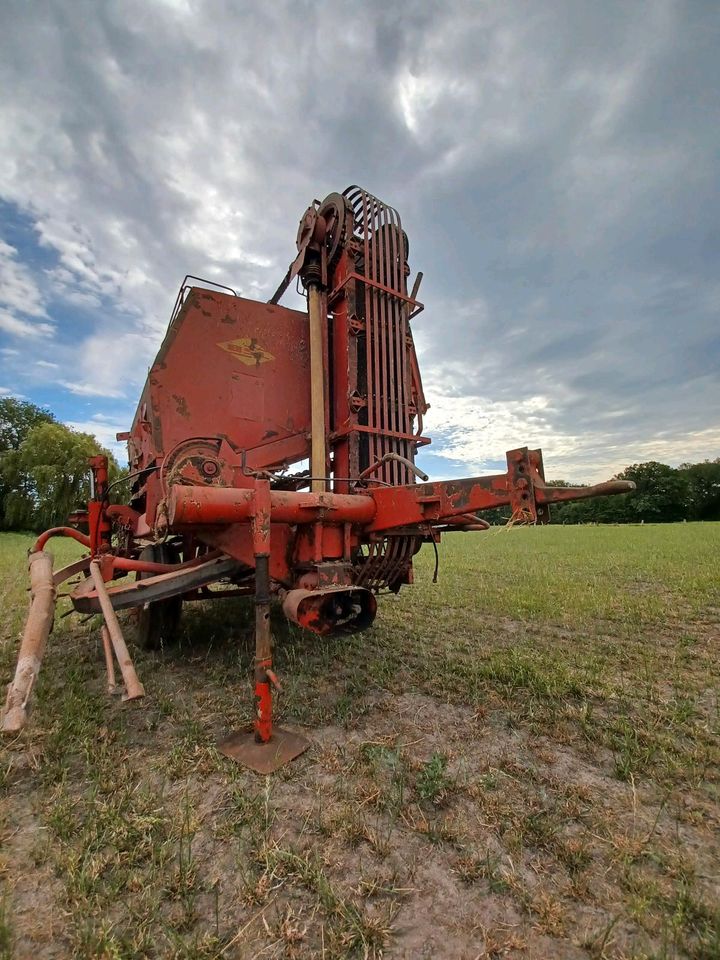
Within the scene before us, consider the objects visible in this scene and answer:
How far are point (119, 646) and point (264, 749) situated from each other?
90 centimetres

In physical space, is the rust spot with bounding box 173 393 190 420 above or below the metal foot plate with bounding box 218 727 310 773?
above

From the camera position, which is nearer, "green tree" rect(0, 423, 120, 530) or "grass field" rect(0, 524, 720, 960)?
"grass field" rect(0, 524, 720, 960)

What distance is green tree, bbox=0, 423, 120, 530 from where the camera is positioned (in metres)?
32.8

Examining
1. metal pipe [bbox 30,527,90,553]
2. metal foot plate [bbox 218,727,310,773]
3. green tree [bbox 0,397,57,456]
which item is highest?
green tree [bbox 0,397,57,456]

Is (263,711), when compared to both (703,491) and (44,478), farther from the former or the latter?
(703,491)

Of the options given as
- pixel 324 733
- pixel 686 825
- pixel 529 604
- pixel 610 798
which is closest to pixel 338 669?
pixel 324 733

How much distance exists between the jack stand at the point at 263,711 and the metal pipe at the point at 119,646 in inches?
21.6

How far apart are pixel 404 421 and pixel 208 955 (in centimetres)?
349

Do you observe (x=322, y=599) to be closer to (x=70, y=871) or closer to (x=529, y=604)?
(x=70, y=871)

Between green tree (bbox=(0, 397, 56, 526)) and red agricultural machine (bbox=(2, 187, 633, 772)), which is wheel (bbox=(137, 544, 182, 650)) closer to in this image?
red agricultural machine (bbox=(2, 187, 633, 772))

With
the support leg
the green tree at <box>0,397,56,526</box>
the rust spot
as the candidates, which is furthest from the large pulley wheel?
the green tree at <box>0,397,56,526</box>

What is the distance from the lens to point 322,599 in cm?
256

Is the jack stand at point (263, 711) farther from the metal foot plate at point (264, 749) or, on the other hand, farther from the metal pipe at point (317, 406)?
the metal pipe at point (317, 406)

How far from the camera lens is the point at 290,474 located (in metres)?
4.25
